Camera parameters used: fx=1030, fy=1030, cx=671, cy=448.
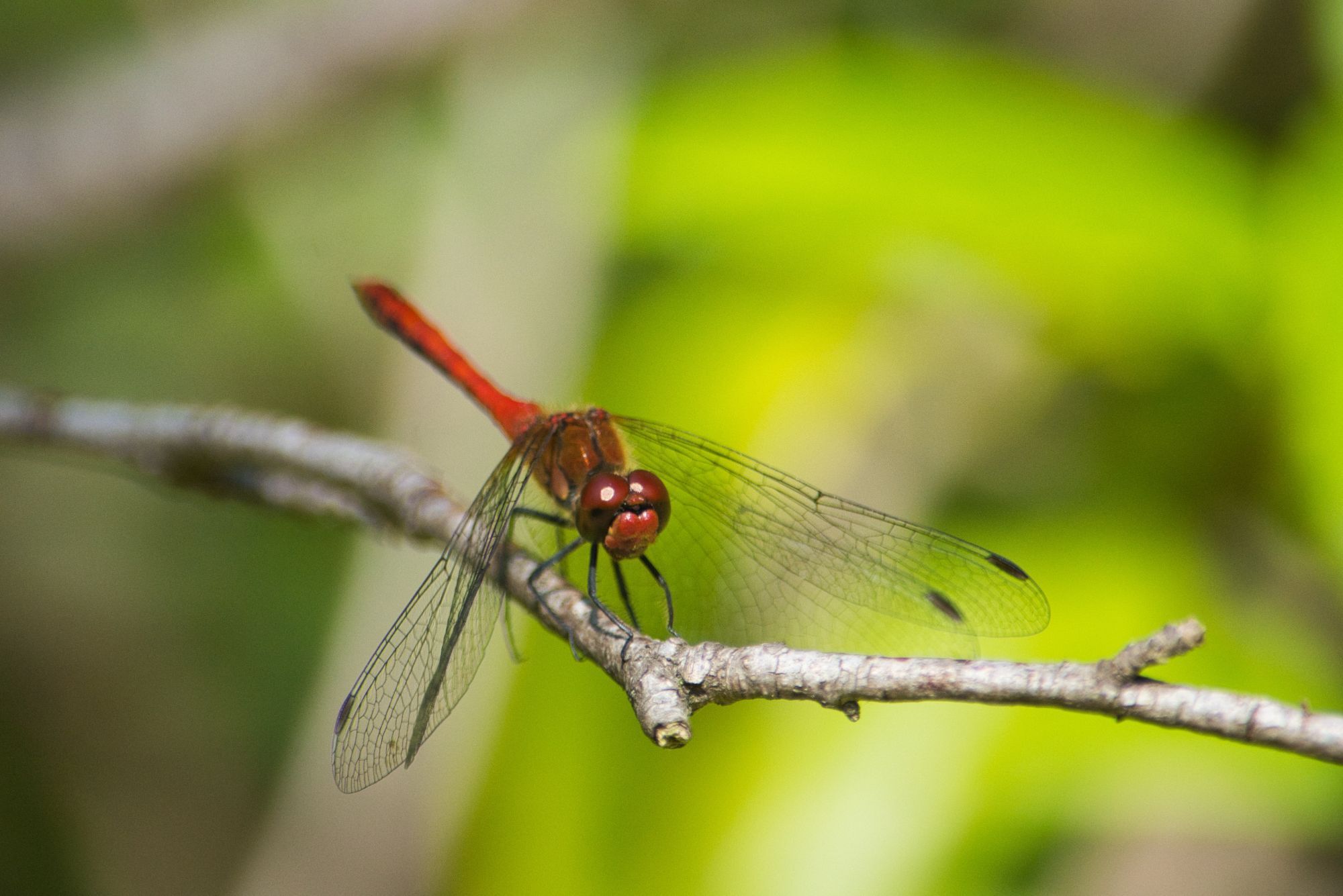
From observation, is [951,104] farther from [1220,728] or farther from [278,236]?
[278,236]

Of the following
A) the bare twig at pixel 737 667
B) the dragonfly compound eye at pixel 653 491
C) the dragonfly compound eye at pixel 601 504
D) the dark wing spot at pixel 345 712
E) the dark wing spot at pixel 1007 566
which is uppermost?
the dark wing spot at pixel 1007 566

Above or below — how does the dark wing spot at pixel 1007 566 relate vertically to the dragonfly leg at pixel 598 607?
above

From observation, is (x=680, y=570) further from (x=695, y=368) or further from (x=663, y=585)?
(x=695, y=368)

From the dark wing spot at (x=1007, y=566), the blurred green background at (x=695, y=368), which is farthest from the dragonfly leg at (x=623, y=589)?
the dark wing spot at (x=1007, y=566)

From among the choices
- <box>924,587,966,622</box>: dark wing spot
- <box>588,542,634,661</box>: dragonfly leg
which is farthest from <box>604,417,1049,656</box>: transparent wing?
<box>588,542,634,661</box>: dragonfly leg

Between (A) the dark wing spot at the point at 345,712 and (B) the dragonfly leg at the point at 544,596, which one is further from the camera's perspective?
(A) the dark wing spot at the point at 345,712

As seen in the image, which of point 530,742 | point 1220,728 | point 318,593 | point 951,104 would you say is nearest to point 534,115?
point 951,104

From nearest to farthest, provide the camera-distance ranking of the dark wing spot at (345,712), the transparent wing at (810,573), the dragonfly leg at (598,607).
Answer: the dragonfly leg at (598,607) < the dark wing spot at (345,712) < the transparent wing at (810,573)

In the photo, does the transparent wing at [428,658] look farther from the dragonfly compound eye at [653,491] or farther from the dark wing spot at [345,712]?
the dragonfly compound eye at [653,491]
